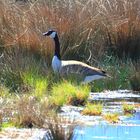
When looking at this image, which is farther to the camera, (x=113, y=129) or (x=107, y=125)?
(x=107, y=125)

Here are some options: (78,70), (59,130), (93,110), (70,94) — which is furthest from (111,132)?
(78,70)

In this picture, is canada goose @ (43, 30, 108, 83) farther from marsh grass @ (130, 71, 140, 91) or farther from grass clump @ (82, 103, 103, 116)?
grass clump @ (82, 103, 103, 116)

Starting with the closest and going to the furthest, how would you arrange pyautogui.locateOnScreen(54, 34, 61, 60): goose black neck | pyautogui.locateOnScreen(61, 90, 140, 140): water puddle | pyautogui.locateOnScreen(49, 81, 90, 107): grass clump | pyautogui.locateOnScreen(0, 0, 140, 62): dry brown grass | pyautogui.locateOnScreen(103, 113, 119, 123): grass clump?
pyautogui.locateOnScreen(61, 90, 140, 140): water puddle
pyautogui.locateOnScreen(103, 113, 119, 123): grass clump
pyautogui.locateOnScreen(49, 81, 90, 107): grass clump
pyautogui.locateOnScreen(54, 34, 61, 60): goose black neck
pyautogui.locateOnScreen(0, 0, 140, 62): dry brown grass

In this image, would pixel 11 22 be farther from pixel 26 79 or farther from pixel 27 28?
pixel 26 79

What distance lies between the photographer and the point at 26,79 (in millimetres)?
14414

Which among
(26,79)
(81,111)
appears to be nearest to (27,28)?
(26,79)

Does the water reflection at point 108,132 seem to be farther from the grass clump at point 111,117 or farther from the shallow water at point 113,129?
the grass clump at point 111,117

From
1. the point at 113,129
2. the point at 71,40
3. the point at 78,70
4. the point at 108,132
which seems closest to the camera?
the point at 108,132

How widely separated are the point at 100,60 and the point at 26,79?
3.99m

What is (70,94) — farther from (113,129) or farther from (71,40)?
(71,40)

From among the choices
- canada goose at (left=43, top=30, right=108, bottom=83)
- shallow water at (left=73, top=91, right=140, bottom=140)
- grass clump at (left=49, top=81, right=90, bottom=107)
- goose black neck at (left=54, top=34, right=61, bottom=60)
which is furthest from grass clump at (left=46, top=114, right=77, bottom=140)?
goose black neck at (left=54, top=34, right=61, bottom=60)

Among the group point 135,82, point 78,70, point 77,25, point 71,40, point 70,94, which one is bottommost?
point 135,82

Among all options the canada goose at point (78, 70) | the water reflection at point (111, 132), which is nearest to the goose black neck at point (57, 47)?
the canada goose at point (78, 70)

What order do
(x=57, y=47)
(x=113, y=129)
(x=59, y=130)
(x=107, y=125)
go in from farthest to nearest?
(x=57, y=47) < (x=107, y=125) < (x=113, y=129) < (x=59, y=130)
